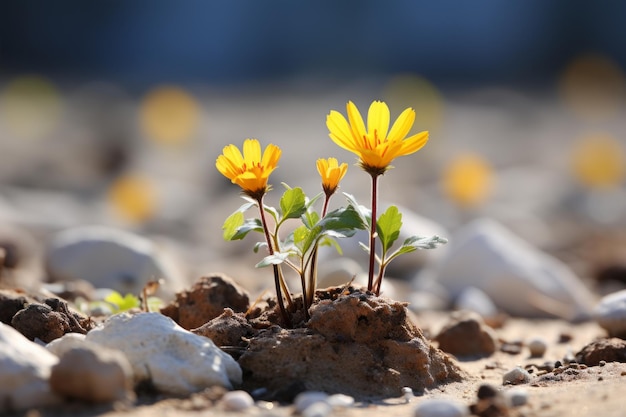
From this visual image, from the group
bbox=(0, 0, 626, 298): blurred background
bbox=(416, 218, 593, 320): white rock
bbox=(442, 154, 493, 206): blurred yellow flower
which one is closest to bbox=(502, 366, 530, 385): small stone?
bbox=(416, 218, 593, 320): white rock

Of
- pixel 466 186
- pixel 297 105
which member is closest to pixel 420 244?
pixel 466 186

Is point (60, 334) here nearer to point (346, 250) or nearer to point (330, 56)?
point (346, 250)

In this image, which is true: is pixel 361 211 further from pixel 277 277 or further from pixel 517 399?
pixel 517 399

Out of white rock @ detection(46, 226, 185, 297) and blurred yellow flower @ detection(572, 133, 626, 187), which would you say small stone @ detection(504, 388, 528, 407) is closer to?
white rock @ detection(46, 226, 185, 297)

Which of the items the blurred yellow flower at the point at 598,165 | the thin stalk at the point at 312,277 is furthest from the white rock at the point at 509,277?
the blurred yellow flower at the point at 598,165

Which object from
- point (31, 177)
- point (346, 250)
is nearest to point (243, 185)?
point (346, 250)
